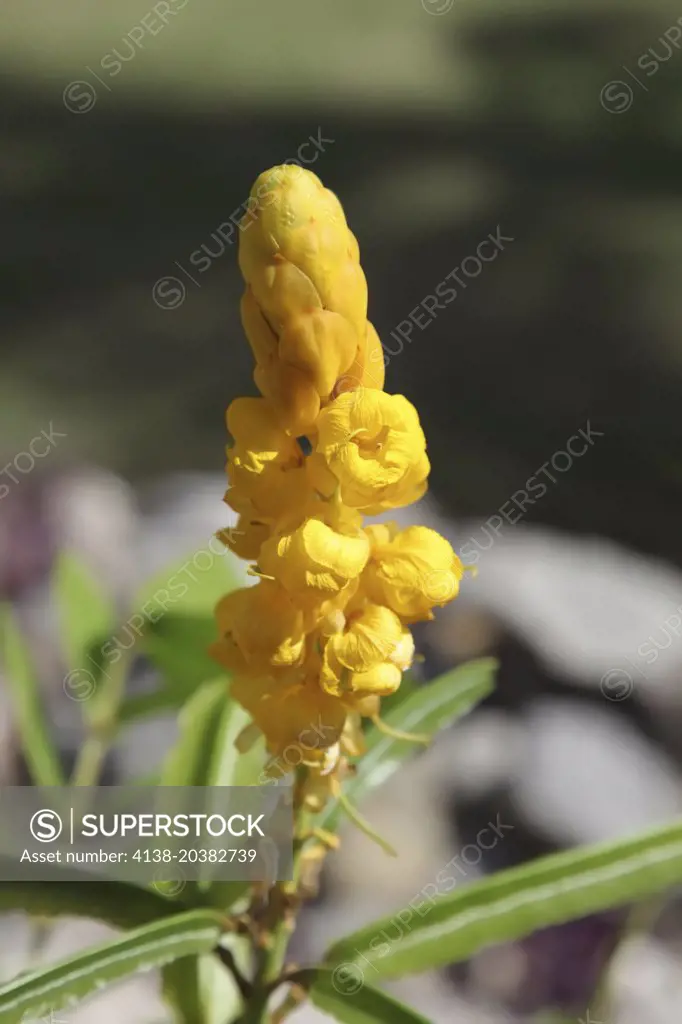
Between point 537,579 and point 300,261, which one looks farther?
point 537,579

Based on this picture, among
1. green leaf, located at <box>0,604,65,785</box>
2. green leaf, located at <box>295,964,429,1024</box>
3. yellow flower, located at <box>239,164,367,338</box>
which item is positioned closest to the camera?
yellow flower, located at <box>239,164,367,338</box>

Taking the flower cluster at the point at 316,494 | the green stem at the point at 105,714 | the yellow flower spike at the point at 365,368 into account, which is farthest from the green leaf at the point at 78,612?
the yellow flower spike at the point at 365,368

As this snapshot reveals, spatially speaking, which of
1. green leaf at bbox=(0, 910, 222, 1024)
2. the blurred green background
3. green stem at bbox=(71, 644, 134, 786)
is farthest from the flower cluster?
the blurred green background

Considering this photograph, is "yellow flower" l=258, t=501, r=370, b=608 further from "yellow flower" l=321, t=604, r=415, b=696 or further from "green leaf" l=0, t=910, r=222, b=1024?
"green leaf" l=0, t=910, r=222, b=1024

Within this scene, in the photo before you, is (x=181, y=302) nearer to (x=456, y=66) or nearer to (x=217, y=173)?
(x=217, y=173)

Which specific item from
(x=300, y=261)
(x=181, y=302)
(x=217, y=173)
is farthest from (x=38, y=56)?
(x=300, y=261)

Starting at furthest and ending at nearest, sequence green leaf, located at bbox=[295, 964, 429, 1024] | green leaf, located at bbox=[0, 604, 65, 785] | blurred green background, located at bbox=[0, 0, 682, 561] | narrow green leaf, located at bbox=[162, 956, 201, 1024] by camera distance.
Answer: blurred green background, located at bbox=[0, 0, 682, 561] < green leaf, located at bbox=[0, 604, 65, 785] < narrow green leaf, located at bbox=[162, 956, 201, 1024] < green leaf, located at bbox=[295, 964, 429, 1024]
